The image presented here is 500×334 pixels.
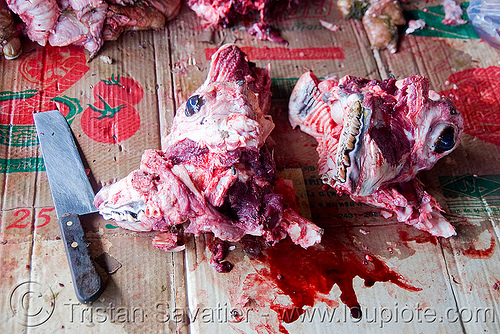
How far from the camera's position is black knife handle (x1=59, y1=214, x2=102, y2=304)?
165 cm

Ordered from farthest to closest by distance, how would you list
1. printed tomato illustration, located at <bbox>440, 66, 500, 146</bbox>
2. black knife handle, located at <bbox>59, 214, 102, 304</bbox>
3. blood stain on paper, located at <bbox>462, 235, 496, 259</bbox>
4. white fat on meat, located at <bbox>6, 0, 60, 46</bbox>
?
printed tomato illustration, located at <bbox>440, 66, 500, 146</bbox>
white fat on meat, located at <bbox>6, 0, 60, 46</bbox>
blood stain on paper, located at <bbox>462, 235, 496, 259</bbox>
black knife handle, located at <bbox>59, 214, 102, 304</bbox>

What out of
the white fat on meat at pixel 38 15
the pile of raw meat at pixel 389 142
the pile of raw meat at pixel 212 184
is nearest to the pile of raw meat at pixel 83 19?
the white fat on meat at pixel 38 15

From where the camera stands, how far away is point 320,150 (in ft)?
6.95

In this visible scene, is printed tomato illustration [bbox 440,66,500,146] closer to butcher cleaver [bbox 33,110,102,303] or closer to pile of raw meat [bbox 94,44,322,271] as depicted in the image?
pile of raw meat [bbox 94,44,322,271]

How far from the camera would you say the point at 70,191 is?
6.08ft

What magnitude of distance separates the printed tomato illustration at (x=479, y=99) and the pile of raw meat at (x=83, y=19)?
6.29ft

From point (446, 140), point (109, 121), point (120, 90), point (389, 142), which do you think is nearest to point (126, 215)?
point (109, 121)

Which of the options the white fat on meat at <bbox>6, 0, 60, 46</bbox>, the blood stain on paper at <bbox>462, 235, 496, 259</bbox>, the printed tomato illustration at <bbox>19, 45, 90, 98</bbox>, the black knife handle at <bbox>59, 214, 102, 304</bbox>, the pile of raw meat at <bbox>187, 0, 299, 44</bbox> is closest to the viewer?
the black knife handle at <bbox>59, 214, 102, 304</bbox>

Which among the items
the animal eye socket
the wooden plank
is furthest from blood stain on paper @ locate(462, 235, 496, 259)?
the wooden plank

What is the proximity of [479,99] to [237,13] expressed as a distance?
1610mm

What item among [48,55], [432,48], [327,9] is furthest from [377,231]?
[48,55]

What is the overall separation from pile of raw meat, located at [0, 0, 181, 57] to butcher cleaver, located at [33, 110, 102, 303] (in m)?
0.50

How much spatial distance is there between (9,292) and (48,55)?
1.32 metres

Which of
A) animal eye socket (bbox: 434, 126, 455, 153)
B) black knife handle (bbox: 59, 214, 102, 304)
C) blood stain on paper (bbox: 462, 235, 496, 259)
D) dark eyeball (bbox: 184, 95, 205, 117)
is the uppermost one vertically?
dark eyeball (bbox: 184, 95, 205, 117)
